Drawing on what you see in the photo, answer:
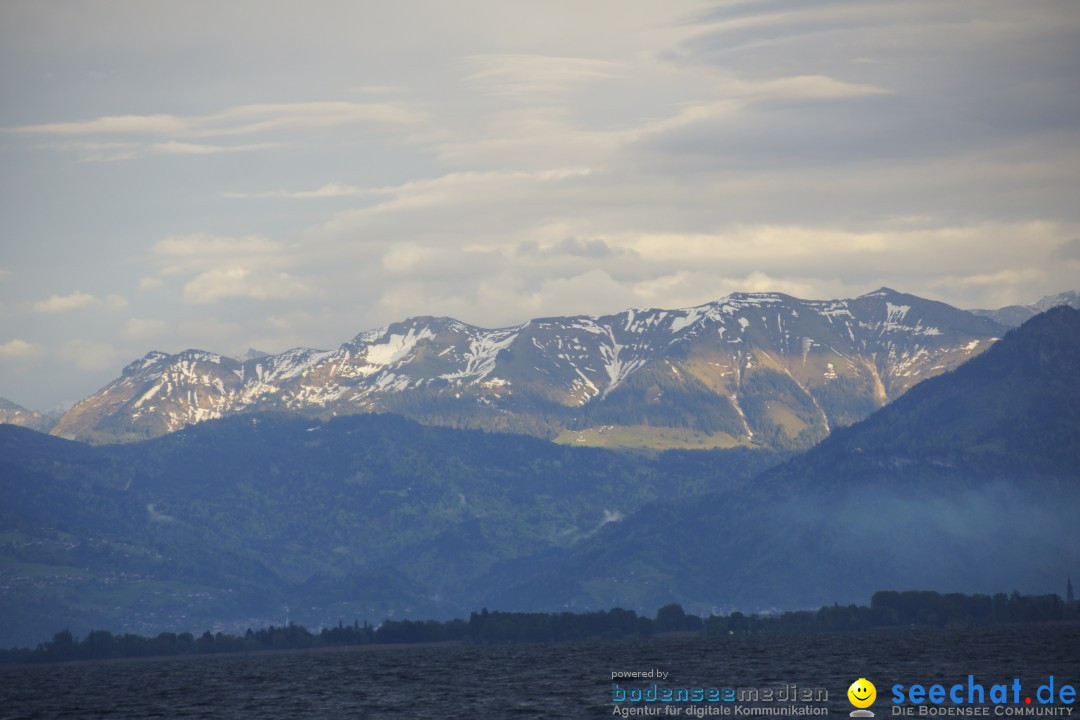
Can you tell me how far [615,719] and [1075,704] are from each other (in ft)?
194

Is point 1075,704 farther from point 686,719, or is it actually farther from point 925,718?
point 686,719

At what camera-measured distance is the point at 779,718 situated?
637 feet

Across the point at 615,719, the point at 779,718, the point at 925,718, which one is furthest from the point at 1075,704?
the point at 615,719

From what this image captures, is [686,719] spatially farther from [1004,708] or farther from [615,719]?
[1004,708]

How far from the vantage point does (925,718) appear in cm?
19100

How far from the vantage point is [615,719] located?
197 m

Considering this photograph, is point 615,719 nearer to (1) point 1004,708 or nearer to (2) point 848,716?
(2) point 848,716

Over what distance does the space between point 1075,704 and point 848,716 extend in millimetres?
30198

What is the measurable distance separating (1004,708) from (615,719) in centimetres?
5027

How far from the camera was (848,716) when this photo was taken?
194 metres

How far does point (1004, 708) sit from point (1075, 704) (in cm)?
894

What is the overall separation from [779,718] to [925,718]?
17.8 metres

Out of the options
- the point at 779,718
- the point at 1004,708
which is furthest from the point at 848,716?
the point at 1004,708

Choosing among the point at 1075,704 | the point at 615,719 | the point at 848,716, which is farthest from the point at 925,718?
the point at 615,719
